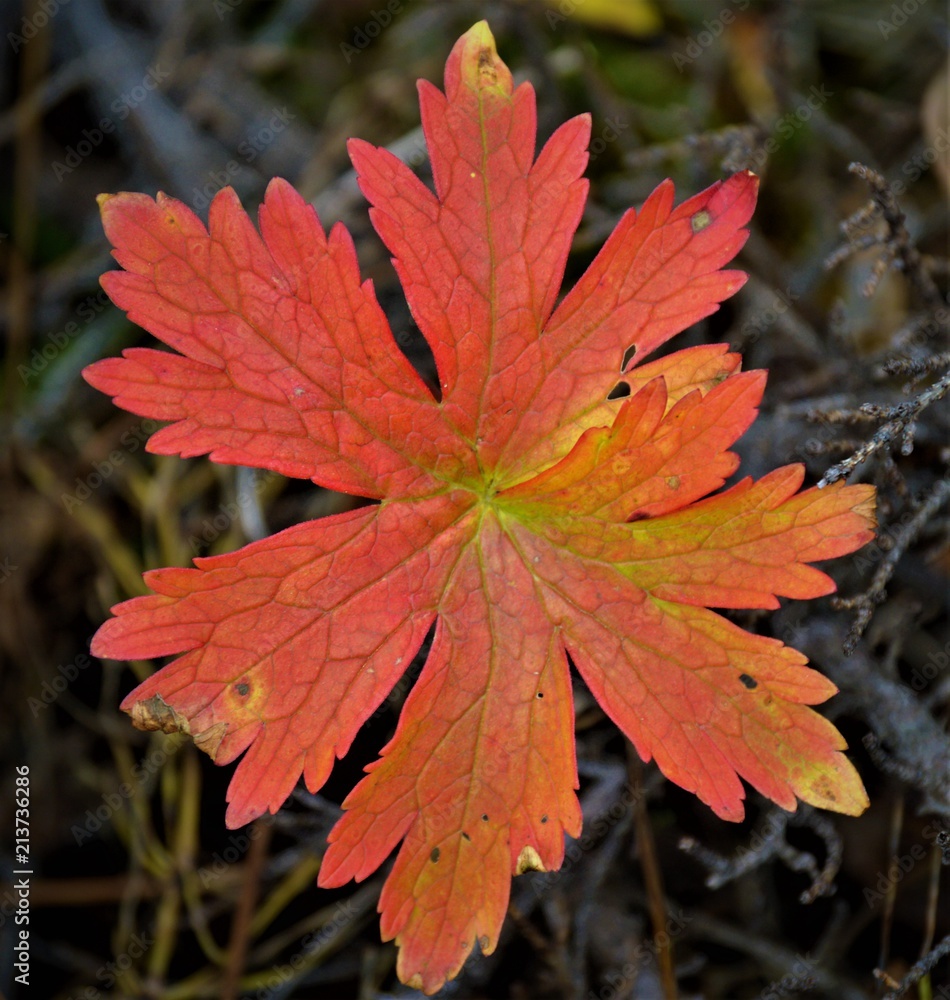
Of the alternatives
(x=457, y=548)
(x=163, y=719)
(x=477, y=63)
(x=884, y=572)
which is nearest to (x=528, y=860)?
(x=457, y=548)

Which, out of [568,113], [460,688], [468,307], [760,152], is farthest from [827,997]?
[568,113]

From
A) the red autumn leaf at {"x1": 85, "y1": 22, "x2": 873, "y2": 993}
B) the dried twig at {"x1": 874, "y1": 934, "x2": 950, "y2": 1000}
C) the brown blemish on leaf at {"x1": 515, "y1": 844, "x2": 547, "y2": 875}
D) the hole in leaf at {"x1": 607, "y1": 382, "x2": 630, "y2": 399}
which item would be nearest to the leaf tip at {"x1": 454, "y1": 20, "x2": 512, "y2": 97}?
the red autumn leaf at {"x1": 85, "y1": 22, "x2": 873, "y2": 993}

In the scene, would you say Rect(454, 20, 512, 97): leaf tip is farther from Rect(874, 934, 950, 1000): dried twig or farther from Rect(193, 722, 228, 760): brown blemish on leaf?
Rect(874, 934, 950, 1000): dried twig

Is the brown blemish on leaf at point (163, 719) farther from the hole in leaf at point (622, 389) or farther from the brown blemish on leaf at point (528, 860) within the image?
the hole in leaf at point (622, 389)

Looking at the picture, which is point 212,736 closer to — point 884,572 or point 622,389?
point 622,389

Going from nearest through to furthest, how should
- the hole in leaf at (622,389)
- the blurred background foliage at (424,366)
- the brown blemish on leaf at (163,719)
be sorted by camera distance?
1. the brown blemish on leaf at (163,719)
2. the hole in leaf at (622,389)
3. the blurred background foliage at (424,366)

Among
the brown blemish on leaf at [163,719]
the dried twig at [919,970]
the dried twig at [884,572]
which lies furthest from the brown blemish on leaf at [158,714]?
the dried twig at [919,970]
